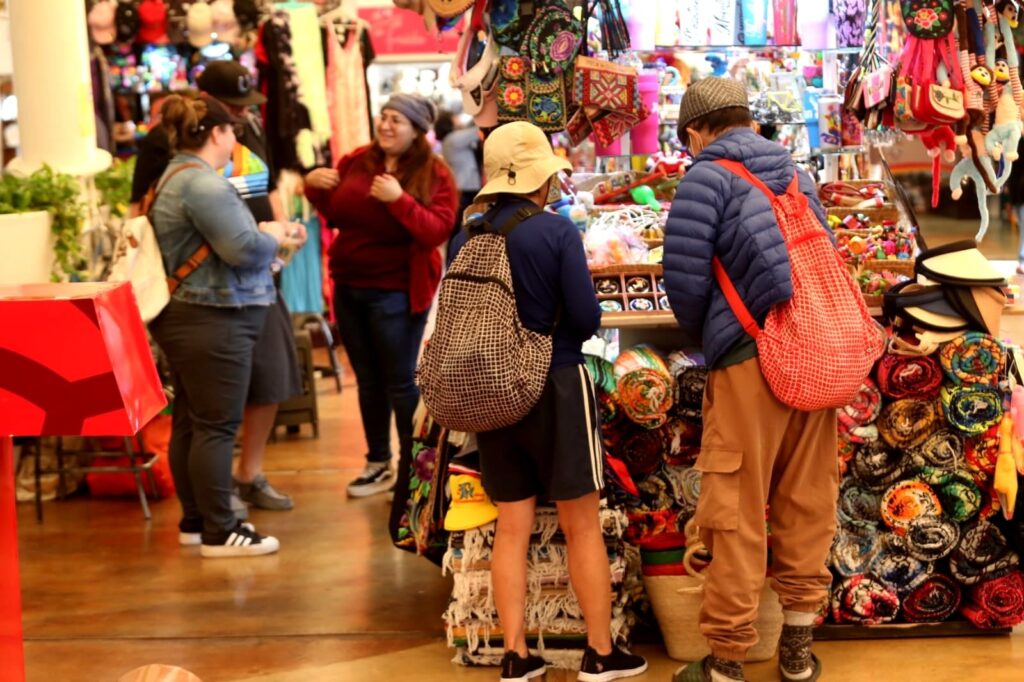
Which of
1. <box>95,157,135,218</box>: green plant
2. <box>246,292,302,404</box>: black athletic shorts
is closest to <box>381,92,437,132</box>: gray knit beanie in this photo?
<box>246,292,302,404</box>: black athletic shorts

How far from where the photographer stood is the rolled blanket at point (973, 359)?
4.13 meters

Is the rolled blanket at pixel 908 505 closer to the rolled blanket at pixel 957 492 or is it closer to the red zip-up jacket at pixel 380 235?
the rolled blanket at pixel 957 492

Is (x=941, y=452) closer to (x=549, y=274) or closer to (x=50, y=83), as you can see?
(x=549, y=274)

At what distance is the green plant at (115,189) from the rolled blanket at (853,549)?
364 centimetres

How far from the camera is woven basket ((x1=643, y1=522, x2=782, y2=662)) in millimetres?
4059

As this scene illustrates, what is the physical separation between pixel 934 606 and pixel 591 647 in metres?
1.09

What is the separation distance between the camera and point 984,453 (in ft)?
13.7

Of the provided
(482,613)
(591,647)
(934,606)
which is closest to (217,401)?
(482,613)

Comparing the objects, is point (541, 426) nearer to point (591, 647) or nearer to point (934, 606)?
point (591, 647)

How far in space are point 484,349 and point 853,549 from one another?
1.38 metres

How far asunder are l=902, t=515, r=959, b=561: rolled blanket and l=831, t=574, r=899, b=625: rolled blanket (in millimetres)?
171

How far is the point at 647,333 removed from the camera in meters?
4.71

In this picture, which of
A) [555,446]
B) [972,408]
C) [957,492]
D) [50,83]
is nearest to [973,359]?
[972,408]

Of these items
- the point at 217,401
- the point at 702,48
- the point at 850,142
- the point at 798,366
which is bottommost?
the point at 217,401
